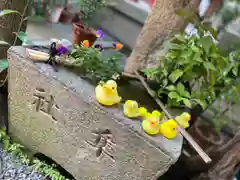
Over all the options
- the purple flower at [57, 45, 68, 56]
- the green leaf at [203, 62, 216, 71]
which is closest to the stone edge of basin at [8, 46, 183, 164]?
the purple flower at [57, 45, 68, 56]

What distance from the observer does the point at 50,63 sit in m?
1.47

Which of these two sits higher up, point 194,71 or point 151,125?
point 194,71

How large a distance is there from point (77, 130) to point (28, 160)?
1.53 ft

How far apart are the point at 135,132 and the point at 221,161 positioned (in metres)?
0.84

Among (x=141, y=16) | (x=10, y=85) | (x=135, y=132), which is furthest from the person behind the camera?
(x=141, y=16)

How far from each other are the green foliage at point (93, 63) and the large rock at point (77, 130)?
0.27 ft

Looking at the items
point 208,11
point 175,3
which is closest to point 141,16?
point 208,11

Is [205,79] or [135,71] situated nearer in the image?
[205,79]

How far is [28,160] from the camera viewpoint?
5.35 feet

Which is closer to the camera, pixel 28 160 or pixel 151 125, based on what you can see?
pixel 151 125

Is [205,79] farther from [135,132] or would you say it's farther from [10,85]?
[10,85]

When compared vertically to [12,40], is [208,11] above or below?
above

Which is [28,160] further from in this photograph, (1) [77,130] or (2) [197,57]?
(2) [197,57]

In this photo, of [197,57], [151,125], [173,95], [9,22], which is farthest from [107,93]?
[9,22]
